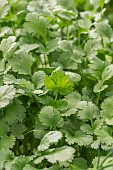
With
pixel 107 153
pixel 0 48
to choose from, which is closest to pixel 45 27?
pixel 0 48

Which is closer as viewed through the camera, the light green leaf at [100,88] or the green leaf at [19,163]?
the green leaf at [19,163]

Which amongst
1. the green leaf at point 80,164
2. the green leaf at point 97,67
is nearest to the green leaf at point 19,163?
the green leaf at point 80,164

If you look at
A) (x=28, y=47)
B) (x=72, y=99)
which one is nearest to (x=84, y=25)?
(x=28, y=47)

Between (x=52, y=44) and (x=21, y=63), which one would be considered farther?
(x=52, y=44)

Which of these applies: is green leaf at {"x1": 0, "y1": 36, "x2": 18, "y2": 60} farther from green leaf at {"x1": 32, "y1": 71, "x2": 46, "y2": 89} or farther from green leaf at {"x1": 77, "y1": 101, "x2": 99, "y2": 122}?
green leaf at {"x1": 77, "y1": 101, "x2": 99, "y2": 122}

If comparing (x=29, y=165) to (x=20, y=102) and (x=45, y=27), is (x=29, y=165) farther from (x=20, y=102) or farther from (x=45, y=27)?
(x=45, y=27)

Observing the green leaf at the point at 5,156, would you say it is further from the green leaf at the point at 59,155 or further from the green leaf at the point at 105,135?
the green leaf at the point at 105,135

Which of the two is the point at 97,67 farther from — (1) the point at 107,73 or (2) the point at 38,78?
(2) the point at 38,78
